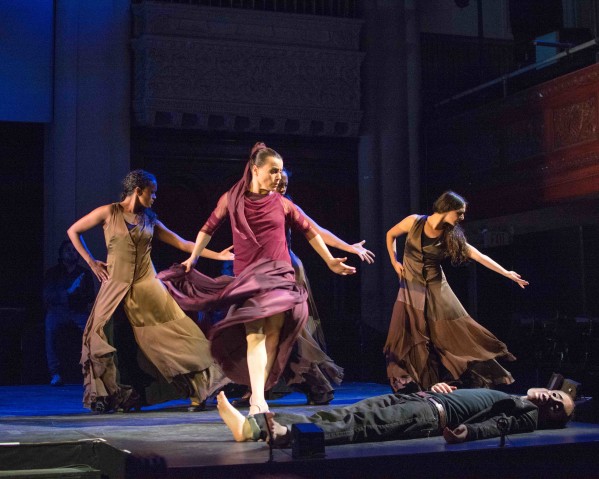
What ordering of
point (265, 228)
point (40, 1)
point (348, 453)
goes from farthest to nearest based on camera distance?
point (40, 1) → point (265, 228) → point (348, 453)

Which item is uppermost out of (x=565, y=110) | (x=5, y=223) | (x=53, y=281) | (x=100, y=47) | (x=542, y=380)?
(x=100, y=47)

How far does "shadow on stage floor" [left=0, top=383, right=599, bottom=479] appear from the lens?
368cm

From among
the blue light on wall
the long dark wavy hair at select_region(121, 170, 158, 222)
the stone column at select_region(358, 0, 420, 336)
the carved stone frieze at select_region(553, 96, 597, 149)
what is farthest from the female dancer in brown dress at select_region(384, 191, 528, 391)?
the blue light on wall

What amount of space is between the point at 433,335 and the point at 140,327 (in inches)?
79.4

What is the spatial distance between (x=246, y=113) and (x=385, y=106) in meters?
1.86

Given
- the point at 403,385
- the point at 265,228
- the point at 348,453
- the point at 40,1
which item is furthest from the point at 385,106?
the point at 348,453

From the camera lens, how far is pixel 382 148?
11805mm

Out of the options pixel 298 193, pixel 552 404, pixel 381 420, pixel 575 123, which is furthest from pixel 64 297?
pixel 552 404

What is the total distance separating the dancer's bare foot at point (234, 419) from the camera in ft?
13.5

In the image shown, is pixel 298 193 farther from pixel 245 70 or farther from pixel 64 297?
pixel 64 297

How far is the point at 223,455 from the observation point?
12.8 ft

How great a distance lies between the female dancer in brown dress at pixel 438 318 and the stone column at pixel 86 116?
494 cm

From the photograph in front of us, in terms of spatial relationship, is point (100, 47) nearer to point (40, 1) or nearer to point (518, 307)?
point (40, 1)

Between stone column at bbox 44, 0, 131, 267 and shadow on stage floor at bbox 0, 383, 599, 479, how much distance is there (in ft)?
18.9
